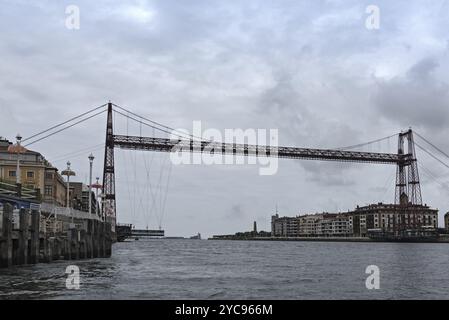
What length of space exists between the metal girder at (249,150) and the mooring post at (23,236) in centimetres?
7243

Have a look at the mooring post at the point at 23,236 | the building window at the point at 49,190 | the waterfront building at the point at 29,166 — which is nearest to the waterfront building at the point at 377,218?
the building window at the point at 49,190

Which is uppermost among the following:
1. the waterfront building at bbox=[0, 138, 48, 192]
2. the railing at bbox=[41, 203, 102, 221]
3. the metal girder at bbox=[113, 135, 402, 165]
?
the metal girder at bbox=[113, 135, 402, 165]

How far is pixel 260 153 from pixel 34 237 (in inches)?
3352

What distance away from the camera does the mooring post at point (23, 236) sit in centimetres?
2445

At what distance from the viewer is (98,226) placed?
40.0 meters

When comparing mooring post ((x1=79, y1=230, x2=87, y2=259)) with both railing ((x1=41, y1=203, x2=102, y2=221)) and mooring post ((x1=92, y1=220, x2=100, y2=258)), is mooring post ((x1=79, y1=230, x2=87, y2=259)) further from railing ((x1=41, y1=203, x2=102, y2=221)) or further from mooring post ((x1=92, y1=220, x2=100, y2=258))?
mooring post ((x1=92, y1=220, x2=100, y2=258))

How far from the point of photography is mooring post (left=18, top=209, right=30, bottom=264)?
80.2ft

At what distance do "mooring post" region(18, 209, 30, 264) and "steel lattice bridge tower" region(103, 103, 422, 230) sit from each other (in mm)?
58053

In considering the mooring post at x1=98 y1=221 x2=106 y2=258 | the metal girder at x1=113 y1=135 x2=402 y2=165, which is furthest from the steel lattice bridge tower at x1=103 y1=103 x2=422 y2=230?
the mooring post at x1=98 y1=221 x2=106 y2=258

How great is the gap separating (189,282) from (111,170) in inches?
2651

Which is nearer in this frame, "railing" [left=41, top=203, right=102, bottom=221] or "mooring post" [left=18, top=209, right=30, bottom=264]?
"mooring post" [left=18, top=209, right=30, bottom=264]

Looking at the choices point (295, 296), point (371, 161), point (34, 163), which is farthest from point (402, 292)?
point (371, 161)

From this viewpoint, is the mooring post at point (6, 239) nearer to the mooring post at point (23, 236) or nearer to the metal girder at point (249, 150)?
the mooring post at point (23, 236)
